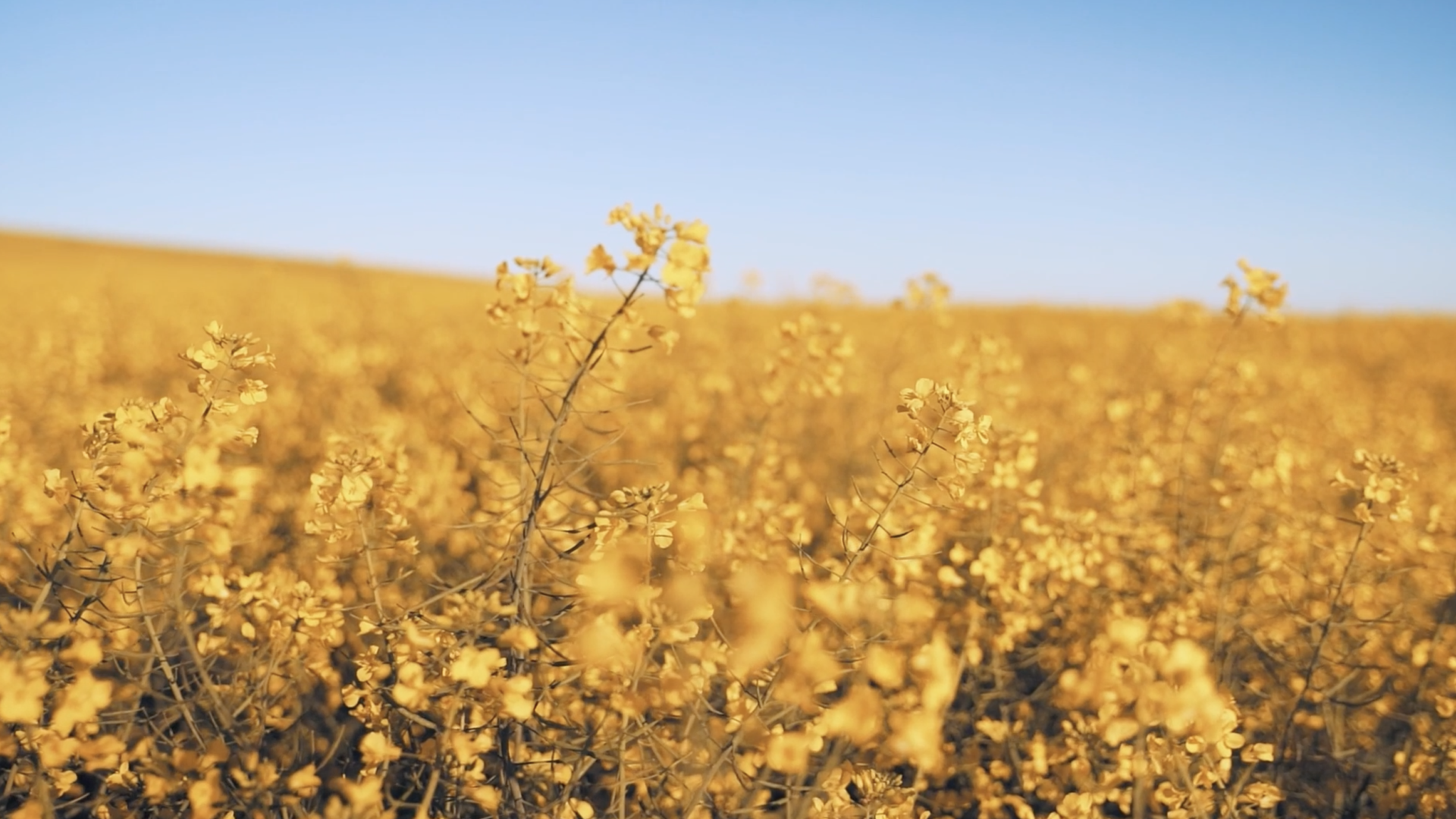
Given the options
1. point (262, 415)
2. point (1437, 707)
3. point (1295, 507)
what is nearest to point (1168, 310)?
point (1295, 507)

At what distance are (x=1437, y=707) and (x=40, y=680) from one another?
3.26 m

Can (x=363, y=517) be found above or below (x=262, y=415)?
above

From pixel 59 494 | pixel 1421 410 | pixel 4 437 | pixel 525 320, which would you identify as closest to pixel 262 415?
pixel 4 437

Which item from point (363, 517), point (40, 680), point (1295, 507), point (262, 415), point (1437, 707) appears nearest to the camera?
point (40, 680)

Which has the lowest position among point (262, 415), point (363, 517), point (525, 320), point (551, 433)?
point (262, 415)

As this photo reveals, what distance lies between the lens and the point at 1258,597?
329 centimetres

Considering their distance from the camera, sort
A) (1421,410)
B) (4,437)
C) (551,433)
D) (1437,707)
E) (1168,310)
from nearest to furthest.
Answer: (551,433), (4,437), (1437,707), (1168,310), (1421,410)

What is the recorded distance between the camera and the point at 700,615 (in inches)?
58.3

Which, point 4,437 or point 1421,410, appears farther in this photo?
point 1421,410

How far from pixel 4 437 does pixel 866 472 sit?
14.2ft

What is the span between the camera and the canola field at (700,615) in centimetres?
136

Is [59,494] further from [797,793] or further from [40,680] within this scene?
[797,793]

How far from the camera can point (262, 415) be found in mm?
5742

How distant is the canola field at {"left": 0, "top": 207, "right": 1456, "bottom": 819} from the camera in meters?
1.36
